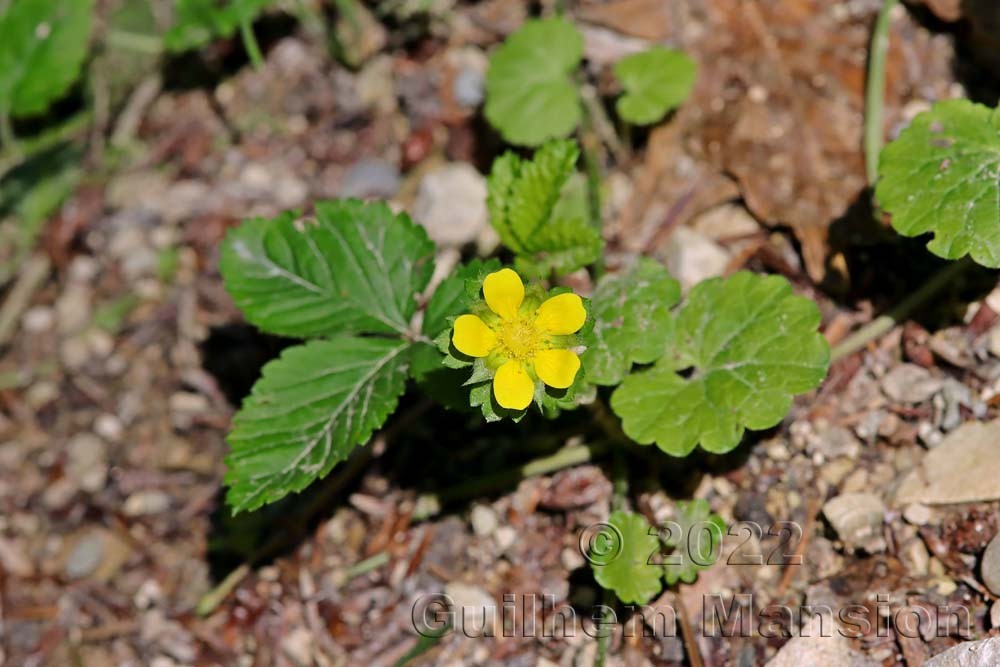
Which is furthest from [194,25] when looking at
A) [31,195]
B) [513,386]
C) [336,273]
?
[513,386]

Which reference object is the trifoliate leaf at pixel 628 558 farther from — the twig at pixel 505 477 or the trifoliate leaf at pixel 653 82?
the trifoliate leaf at pixel 653 82

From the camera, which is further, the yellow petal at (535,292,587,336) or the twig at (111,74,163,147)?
the twig at (111,74,163,147)

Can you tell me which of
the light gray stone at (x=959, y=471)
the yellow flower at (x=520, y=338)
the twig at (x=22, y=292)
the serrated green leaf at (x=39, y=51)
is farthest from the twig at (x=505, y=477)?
the serrated green leaf at (x=39, y=51)

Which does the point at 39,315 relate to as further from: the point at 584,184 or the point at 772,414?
the point at 772,414

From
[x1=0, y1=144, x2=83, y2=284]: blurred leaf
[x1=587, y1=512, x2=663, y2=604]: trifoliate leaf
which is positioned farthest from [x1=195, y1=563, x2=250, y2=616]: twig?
[x1=0, y1=144, x2=83, y2=284]: blurred leaf

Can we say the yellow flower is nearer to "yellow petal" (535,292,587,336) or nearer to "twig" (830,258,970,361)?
"yellow petal" (535,292,587,336)

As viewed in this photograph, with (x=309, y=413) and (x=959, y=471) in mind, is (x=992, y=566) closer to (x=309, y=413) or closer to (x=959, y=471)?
(x=959, y=471)
